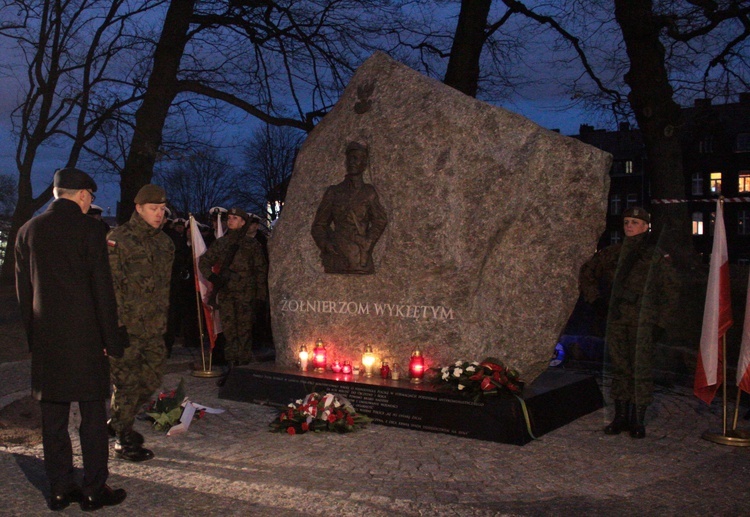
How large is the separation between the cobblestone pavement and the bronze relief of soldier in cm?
172

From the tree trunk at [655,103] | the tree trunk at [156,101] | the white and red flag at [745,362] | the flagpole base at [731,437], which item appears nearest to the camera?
the flagpole base at [731,437]

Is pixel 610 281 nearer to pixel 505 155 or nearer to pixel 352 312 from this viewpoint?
pixel 505 155

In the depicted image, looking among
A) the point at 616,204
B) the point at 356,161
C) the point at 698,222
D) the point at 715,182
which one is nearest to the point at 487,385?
the point at 356,161

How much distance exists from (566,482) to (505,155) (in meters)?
3.18

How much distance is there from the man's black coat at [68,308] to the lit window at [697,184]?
155ft

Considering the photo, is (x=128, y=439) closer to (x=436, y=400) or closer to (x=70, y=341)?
(x=70, y=341)

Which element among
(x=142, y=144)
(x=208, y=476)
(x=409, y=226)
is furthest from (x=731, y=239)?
(x=208, y=476)

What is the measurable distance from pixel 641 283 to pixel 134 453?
4.43 meters

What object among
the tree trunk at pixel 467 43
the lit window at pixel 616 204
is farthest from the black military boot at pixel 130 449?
the lit window at pixel 616 204

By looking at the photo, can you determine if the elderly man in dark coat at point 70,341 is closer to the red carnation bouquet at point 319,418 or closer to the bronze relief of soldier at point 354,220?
the red carnation bouquet at point 319,418

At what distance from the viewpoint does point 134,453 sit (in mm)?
5672

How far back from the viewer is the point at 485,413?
253 inches

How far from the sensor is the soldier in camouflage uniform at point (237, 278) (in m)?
9.22

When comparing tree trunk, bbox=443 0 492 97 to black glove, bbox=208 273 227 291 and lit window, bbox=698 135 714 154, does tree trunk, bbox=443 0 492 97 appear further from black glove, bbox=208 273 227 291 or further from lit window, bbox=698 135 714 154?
lit window, bbox=698 135 714 154
